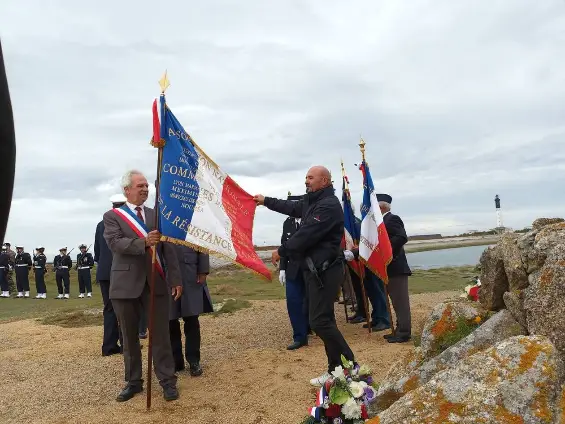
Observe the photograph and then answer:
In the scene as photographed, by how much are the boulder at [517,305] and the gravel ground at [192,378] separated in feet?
6.89

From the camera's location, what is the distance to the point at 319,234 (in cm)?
534

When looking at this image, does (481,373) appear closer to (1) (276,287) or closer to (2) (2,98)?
(2) (2,98)

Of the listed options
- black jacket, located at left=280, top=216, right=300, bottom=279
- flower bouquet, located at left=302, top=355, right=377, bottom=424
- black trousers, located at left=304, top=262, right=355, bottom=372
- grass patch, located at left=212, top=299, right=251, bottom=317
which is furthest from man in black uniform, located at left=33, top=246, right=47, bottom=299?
flower bouquet, located at left=302, top=355, right=377, bottom=424

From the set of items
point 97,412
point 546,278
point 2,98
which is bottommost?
point 97,412

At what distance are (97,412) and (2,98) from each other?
16.0ft

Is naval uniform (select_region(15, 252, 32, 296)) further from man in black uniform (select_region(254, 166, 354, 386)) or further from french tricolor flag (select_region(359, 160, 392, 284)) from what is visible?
man in black uniform (select_region(254, 166, 354, 386))

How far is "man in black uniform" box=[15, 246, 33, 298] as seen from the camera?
21.3m

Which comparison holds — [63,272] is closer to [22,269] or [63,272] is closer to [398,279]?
[22,269]

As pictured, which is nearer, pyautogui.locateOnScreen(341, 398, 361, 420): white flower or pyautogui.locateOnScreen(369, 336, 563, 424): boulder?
pyautogui.locateOnScreen(369, 336, 563, 424): boulder

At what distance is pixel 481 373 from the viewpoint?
8.95ft

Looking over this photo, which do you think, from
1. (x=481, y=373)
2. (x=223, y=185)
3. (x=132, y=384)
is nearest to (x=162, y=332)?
(x=132, y=384)

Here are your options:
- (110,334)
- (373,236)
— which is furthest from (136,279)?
(373,236)

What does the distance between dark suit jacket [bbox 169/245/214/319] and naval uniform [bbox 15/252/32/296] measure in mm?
17685

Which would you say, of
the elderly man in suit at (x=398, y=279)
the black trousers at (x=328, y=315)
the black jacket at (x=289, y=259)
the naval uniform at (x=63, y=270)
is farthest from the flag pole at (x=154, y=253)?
the naval uniform at (x=63, y=270)
